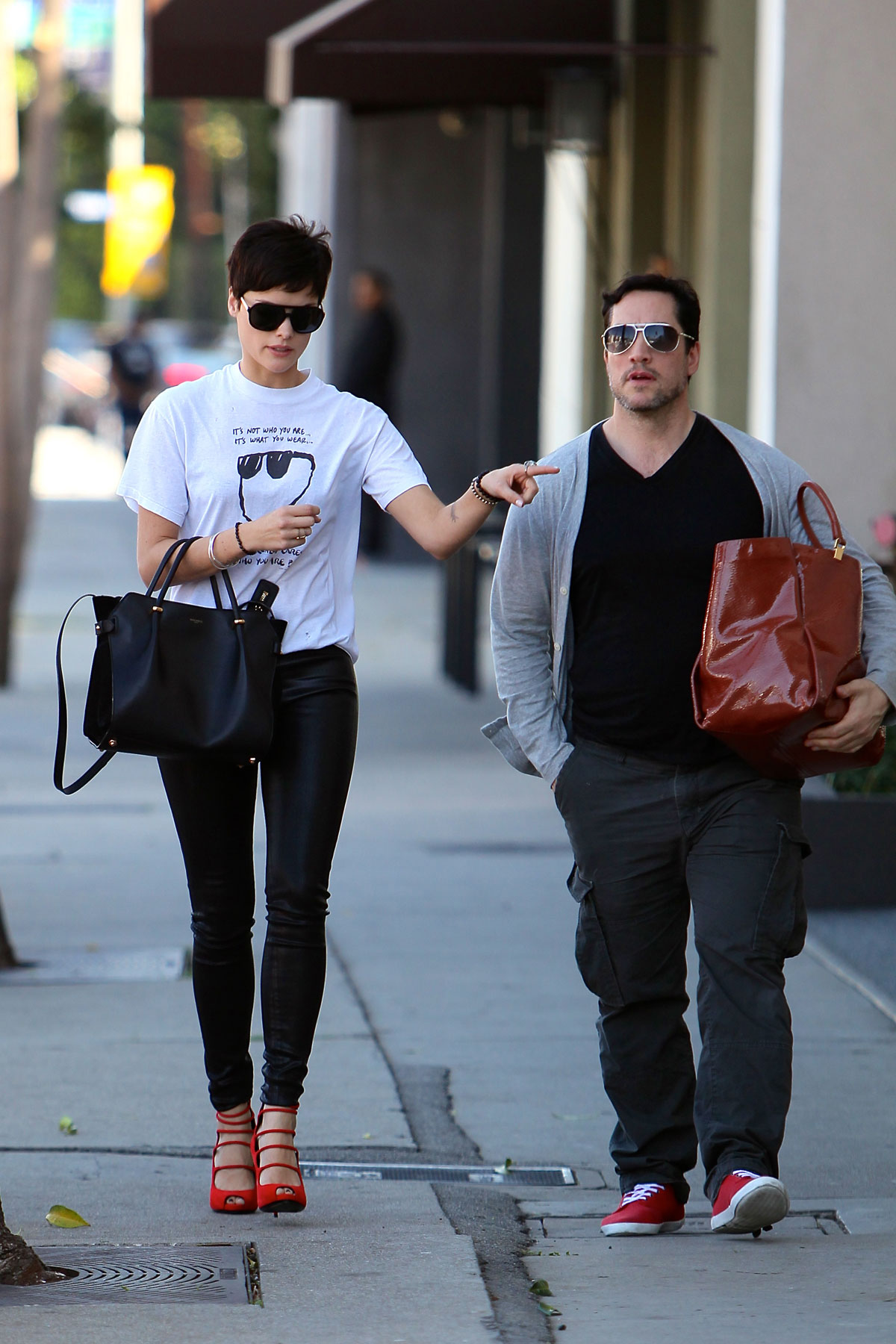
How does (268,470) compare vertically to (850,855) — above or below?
above

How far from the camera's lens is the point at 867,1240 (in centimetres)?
429

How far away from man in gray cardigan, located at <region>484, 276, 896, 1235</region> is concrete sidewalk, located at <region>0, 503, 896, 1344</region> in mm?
287

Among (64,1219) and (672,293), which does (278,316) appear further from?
(64,1219)

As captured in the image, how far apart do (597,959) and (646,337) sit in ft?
4.10

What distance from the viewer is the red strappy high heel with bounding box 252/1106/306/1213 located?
4.31 meters

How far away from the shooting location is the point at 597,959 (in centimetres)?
441

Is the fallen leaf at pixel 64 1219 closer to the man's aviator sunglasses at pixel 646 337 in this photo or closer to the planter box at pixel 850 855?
the man's aviator sunglasses at pixel 646 337

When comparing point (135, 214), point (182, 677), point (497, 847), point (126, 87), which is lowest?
point (497, 847)

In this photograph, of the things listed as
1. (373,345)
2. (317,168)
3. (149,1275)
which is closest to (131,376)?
(317,168)

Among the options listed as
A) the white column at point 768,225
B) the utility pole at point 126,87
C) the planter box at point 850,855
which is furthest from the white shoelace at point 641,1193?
the utility pole at point 126,87

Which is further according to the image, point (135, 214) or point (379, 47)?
point (135, 214)

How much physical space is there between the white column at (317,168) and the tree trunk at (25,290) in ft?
14.4

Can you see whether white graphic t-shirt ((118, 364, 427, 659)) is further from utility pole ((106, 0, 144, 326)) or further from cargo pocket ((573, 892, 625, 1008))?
utility pole ((106, 0, 144, 326))

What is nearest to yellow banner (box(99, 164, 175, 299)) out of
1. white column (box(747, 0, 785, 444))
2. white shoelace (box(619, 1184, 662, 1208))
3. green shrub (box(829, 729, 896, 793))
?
white column (box(747, 0, 785, 444))
